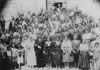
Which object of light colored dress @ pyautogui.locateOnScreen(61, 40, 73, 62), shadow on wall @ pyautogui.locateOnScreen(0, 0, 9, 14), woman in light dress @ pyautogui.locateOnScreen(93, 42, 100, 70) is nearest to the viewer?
woman in light dress @ pyautogui.locateOnScreen(93, 42, 100, 70)

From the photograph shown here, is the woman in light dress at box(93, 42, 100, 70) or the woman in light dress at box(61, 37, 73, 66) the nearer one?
the woman in light dress at box(93, 42, 100, 70)

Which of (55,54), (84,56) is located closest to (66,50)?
(55,54)

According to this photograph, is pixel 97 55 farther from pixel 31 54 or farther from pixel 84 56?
pixel 31 54

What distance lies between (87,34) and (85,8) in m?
0.49

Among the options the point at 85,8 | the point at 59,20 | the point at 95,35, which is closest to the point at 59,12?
the point at 59,20

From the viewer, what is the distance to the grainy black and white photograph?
5.03 m

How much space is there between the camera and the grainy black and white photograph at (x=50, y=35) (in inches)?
198

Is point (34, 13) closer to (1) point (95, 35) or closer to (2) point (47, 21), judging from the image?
(2) point (47, 21)

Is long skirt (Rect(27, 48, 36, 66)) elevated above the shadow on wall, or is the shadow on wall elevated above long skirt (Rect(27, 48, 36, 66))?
the shadow on wall

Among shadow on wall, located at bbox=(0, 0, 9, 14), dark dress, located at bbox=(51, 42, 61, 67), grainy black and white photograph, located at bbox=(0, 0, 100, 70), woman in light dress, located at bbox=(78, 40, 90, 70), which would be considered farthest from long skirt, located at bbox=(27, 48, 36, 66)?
shadow on wall, located at bbox=(0, 0, 9, 14)

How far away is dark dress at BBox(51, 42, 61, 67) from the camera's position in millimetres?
5188

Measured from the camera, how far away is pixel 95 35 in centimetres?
497

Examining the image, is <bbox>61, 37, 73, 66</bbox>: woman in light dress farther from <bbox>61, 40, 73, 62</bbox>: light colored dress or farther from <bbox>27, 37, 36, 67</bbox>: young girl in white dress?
<bbox>27, 37, 36, 67</bbox>: young girl in white dress

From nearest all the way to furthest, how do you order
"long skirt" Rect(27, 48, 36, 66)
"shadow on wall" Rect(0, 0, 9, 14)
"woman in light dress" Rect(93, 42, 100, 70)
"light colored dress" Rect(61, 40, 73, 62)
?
"woman in light dress" Rect(93, 42, 100, 70) < "light colored dress" Rect(61, 40, 73, 62) < "long skirt" Rect(27, 48, 36, 66) < "shadow on wall" Rect(0, 0, 9, 14)
